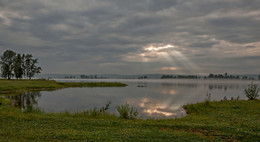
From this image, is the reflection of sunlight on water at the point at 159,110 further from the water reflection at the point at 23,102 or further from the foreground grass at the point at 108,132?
the water reflection at the point at 23,102

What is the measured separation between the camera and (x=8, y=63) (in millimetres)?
107750

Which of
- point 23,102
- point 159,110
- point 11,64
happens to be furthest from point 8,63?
point 159,110

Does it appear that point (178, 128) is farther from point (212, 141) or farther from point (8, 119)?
point (8, 119)

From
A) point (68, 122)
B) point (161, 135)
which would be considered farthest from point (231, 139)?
point (68, 122)

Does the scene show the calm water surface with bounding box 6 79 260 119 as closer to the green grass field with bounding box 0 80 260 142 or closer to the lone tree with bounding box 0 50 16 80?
the green grass field with bounding box 0 80 260 142

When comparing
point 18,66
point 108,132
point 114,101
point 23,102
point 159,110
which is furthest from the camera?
point 18,66

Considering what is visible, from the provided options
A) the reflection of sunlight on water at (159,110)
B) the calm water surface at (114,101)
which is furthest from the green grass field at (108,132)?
the reflection of sunlight on water at (159,110)

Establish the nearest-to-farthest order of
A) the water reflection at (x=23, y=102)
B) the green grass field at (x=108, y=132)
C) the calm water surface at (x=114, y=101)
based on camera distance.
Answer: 1. the green grass field at (x=108, y=132)
2. the calm water surface at (x=114, y=101)
3. the water reflection at (x=23, y=102)

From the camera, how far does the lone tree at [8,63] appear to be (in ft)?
347

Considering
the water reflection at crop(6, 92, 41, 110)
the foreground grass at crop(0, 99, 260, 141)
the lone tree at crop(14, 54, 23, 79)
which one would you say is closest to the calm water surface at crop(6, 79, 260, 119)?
the water reflection at crop(6, 92, 41, 110)

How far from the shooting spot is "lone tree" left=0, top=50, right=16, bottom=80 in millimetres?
105631

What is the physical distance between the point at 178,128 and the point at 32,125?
1361cm

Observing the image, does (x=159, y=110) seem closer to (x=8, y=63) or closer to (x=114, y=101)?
(x=114, y=101)

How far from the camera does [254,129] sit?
1479 centimetres
